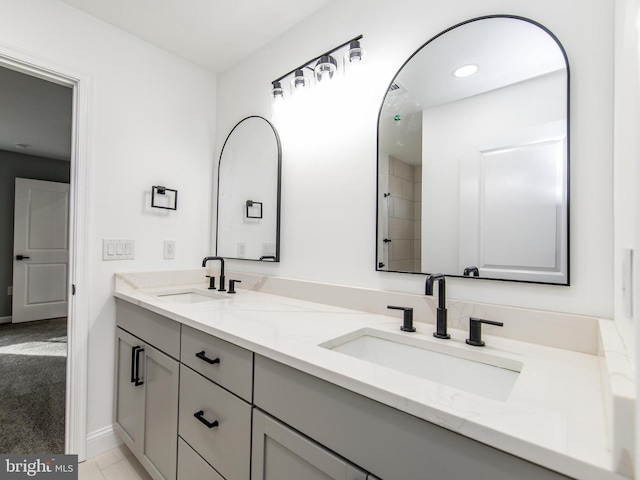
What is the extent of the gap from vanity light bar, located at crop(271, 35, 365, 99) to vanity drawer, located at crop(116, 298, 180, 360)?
128cm

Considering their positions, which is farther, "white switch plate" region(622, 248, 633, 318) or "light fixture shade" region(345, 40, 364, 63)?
"light fixture shade" region(345, 40, 364, 63)

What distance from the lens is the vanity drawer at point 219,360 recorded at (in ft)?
3.20

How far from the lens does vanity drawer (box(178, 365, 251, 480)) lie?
0.97 metres

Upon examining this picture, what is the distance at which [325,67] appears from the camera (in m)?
1.48

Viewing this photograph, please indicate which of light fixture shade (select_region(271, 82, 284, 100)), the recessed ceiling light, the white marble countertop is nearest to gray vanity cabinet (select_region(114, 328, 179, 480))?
the white marble countertop

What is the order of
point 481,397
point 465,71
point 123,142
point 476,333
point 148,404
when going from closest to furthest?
1. point 481,397
2. point 476,333
3. point 465,71
4. point 148,404
5. point 123,142

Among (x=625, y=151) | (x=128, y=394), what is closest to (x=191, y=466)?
(x=128, y=394)

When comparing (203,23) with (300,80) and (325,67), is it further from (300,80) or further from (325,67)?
(325,67)

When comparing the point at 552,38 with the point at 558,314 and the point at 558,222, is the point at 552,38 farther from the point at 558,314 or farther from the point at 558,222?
the point at 558,314

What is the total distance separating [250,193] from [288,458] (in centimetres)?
146

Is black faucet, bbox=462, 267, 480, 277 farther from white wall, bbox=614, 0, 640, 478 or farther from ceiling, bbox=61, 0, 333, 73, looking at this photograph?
ceiling, bbox=61, 0, 333, 73

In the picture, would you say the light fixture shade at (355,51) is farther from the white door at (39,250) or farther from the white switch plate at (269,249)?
the white door at (39,250)

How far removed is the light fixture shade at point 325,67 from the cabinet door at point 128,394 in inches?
60.8

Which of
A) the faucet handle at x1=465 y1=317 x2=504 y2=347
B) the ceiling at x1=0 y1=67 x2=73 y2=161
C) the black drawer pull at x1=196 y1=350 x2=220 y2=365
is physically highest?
the ceiling at x1=0 y1=67 x2=73 y2=161
